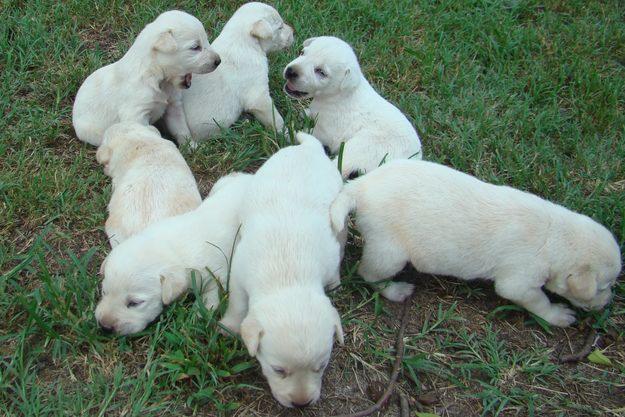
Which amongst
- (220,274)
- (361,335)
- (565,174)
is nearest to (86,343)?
(220,274)

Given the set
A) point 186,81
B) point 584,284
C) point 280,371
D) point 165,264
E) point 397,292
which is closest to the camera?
point 280,371

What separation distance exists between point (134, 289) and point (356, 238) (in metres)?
1.57

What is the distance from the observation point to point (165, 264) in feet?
12.7

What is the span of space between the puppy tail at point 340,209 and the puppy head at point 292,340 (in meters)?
0.62

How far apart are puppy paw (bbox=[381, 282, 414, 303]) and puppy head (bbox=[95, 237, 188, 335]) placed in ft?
4.31

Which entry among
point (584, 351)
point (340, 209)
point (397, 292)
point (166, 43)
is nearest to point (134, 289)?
point (340, 209)

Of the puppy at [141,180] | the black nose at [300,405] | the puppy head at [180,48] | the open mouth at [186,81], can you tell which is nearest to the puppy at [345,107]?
the puppy head at [180,48]

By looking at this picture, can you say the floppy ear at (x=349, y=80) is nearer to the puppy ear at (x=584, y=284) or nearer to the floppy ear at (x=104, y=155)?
the floppy ear at (x=104, y=155)

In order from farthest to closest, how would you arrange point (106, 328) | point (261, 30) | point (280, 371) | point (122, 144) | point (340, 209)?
1. point (261, 30)
2. point (122, 144)
3. point (340, 209)
4. point (106, 328)
5. point (280, 371)

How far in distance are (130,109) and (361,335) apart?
2638mm

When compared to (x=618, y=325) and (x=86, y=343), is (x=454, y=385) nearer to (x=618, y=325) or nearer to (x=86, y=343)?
(x=618, y=325)

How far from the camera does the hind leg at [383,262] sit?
4207mm

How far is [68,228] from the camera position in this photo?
4.59 meters

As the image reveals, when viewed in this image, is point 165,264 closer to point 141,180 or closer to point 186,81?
point 141,180
